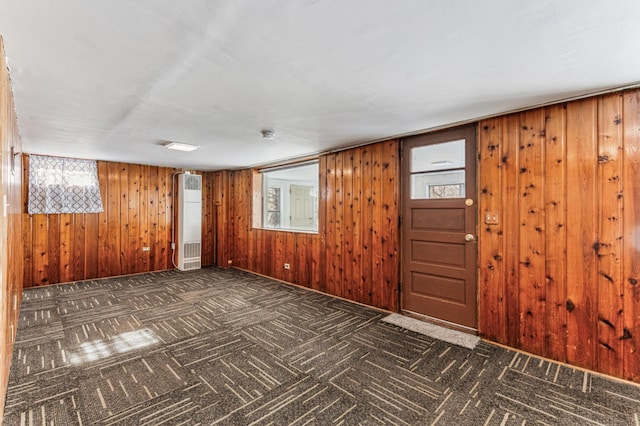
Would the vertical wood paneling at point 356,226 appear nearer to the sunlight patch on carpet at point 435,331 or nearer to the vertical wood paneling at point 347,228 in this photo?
the vertical wood paneling at point 347,228

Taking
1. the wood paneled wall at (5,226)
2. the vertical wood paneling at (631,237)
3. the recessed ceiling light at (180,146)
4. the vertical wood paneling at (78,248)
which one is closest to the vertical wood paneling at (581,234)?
the vertical wood paneling at (631,237)

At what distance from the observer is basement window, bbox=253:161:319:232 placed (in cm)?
597

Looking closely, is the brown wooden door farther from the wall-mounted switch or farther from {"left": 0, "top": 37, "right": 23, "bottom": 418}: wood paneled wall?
{"left": 0, "top": 37, "right": 23, "bottom": 418}: wood paneled wall

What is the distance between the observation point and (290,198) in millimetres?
6898

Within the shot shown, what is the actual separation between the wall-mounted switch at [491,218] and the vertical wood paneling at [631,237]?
848 mm

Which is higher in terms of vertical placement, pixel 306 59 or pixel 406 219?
pixel 306 59

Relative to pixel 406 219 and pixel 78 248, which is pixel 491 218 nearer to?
pixel 406 219

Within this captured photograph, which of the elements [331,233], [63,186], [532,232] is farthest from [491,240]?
[63,186]

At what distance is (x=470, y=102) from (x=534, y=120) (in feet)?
2.11

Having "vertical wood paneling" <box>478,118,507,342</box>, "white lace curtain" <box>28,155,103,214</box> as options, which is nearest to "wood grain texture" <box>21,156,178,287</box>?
"white lace curtain" <box>28,155,103,214</box>

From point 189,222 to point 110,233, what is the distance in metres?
1.36

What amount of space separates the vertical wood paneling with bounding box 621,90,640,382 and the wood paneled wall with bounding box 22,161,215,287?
6.57 meters

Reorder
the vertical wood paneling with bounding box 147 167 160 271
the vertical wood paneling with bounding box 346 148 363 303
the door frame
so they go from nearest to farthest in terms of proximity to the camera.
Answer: the door frame
the vertical wood paneling with bounding box 346 148 363 303
the vertical wood paneling with bounding box 147 167 160 271

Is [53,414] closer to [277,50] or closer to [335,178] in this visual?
[277,50]
